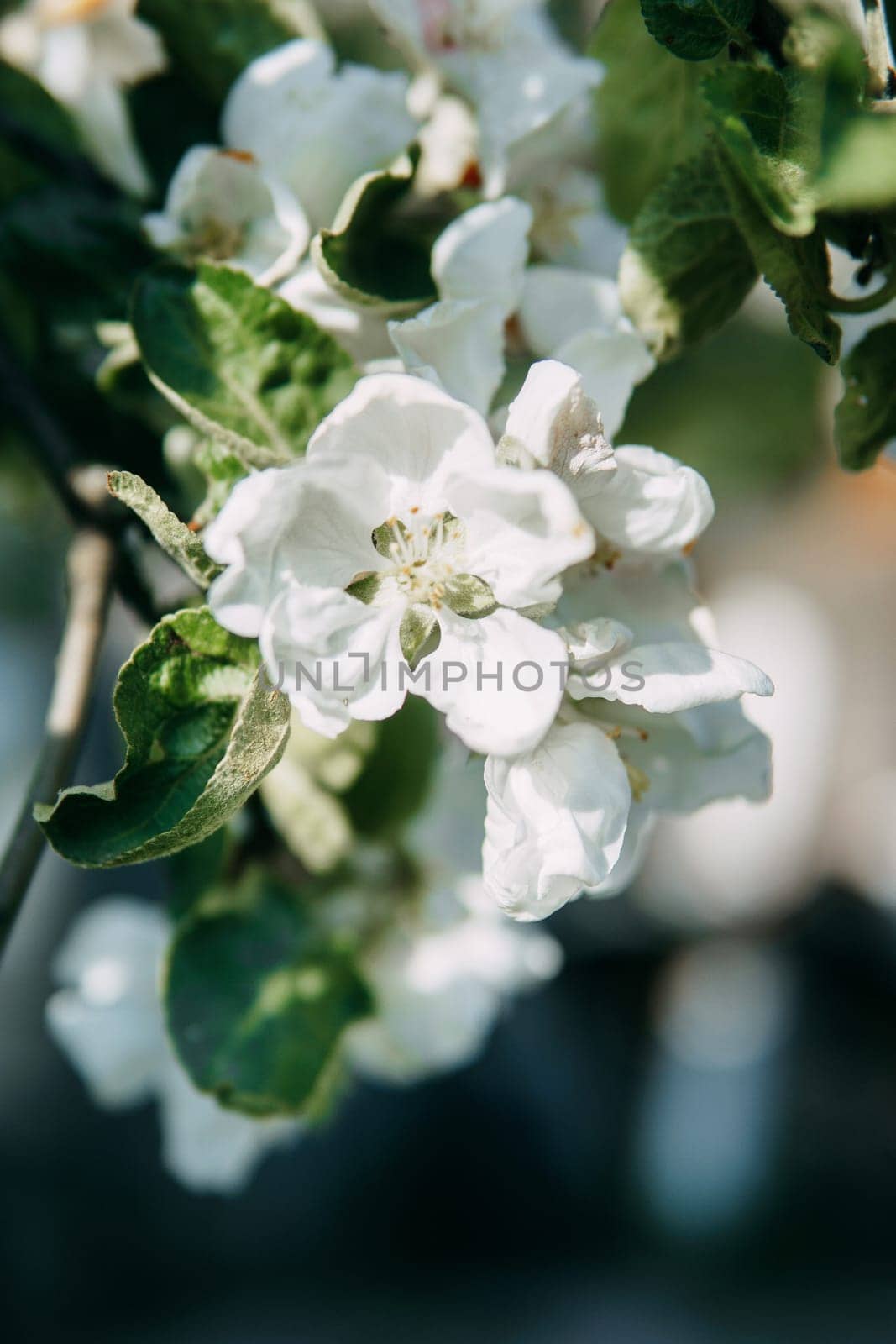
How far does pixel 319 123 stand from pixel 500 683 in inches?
11.7

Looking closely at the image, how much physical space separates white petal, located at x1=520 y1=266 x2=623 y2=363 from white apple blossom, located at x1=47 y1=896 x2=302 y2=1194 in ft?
1.27

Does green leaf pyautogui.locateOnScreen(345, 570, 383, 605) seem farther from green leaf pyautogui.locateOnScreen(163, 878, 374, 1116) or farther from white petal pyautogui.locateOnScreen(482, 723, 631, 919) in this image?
green leaf pyautogui.locateOnScreen(163, 878, 374, 1116)

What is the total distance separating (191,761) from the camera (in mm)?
411

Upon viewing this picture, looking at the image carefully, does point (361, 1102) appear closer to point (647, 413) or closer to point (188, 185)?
point (647, 413)

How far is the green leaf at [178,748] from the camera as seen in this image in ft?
1.24

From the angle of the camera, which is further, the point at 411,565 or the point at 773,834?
the point at 773,834

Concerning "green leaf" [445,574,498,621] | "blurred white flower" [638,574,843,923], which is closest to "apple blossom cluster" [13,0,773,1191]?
"green leaf" [445,574,498,621]

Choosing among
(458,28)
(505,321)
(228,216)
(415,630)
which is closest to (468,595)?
(415,630)

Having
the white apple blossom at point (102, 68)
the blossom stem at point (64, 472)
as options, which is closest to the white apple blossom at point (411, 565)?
the blossom stem at point (64, 472)

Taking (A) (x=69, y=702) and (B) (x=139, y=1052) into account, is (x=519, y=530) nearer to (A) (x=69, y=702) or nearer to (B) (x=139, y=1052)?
(A) (x=69, y=702)

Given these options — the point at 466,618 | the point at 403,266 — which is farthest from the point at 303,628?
the point at 403,266

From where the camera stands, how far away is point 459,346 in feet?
1.44

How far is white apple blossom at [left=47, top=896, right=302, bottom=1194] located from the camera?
2.29 feet

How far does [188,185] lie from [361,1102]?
196cm
